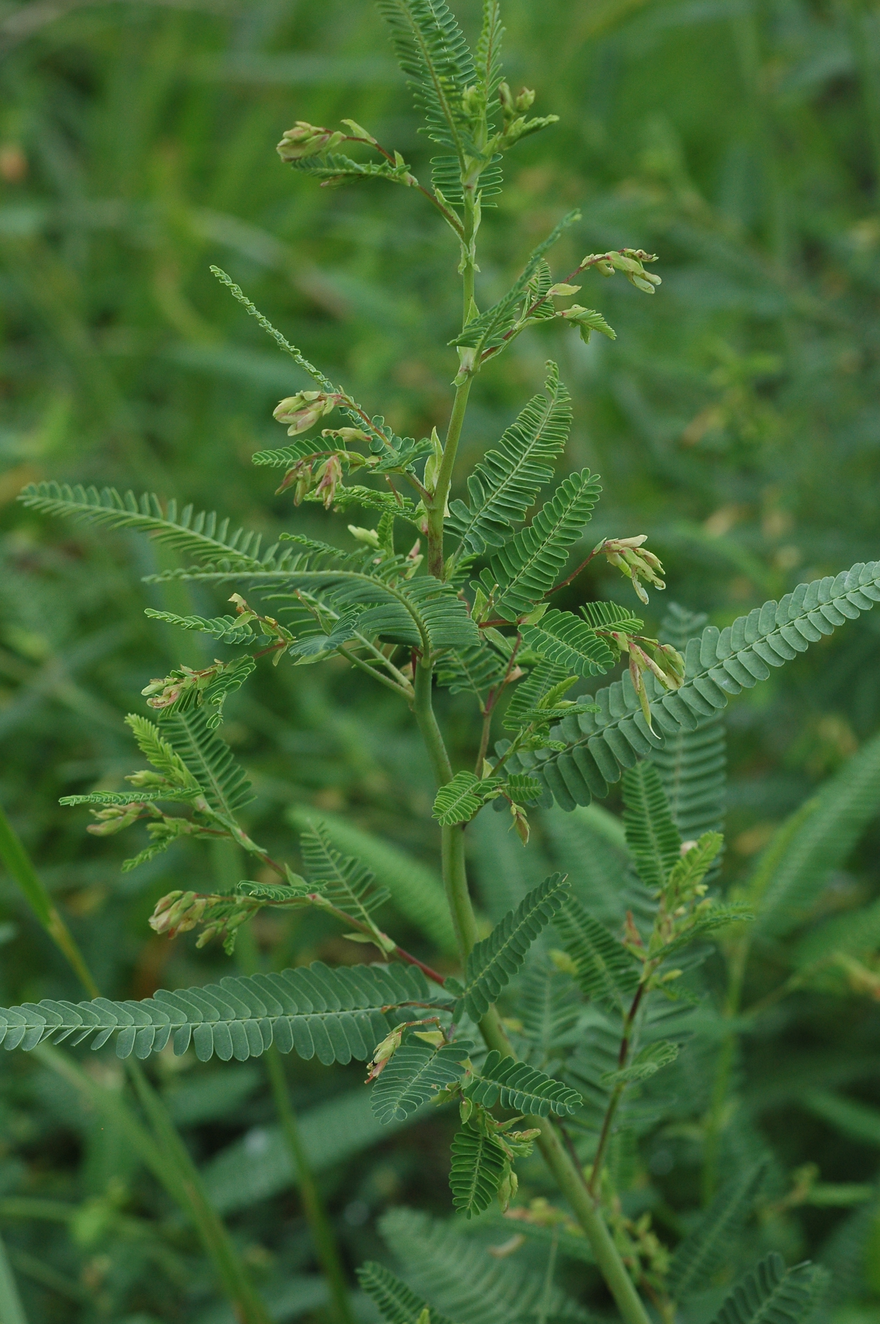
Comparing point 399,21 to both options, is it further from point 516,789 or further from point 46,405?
point 46,405

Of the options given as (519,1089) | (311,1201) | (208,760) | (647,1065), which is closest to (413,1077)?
(519,1089)

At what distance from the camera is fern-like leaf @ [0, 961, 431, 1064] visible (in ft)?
2.33

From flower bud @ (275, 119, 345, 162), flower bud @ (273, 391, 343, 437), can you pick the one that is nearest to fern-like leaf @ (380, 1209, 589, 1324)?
flower bud @ (273, 391, 343, 437)

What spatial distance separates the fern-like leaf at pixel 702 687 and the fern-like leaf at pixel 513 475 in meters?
0.13

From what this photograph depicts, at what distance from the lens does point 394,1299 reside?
85cm

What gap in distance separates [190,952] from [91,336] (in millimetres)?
2035

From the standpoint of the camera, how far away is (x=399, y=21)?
2.36 feet

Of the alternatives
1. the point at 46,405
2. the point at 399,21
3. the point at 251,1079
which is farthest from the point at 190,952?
the point at 399,21

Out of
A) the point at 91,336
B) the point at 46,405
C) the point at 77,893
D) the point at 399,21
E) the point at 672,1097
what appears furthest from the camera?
the point at 91,336

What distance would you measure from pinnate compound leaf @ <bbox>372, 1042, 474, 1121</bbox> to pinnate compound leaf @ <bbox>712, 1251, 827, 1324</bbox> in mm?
304

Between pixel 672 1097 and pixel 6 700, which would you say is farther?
pixel 6 700

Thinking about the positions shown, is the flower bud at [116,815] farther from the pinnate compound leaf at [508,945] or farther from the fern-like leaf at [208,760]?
the pinnate compound leaf at [508,945]

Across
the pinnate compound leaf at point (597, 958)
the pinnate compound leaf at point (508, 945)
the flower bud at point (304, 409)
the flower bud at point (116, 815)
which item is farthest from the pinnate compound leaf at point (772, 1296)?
the flower bud at point (304, 409)

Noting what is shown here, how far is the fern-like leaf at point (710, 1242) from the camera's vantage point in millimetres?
1001
